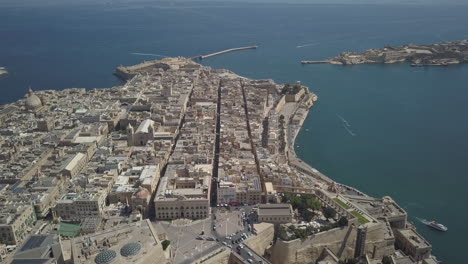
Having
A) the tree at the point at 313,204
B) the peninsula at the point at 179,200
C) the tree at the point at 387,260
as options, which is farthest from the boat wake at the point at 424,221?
the tree at the point at 313,204

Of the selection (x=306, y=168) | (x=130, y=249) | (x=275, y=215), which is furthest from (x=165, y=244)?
(x=306, y=168)

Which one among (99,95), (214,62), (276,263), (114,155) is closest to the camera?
(276,263)

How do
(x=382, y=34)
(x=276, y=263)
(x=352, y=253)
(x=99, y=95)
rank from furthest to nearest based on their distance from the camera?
(x=382, y=34) → (x=99, y=95) → (x=352, y=253) → (x=276, y=263)

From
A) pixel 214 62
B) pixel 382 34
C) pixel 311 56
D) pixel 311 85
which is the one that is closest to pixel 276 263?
pixel 311 85

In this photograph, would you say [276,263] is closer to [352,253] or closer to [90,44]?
[352,253]

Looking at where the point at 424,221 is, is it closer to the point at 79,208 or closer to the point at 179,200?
the point at 179,200

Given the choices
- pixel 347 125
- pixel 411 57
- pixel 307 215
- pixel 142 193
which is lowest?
pixel 347 125

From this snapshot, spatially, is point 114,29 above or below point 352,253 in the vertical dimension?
above
